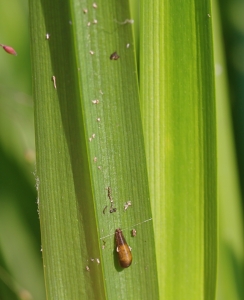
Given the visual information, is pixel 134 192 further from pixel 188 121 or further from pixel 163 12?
pixel 163 12

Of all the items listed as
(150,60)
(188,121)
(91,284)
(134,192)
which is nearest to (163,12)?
(150,60)

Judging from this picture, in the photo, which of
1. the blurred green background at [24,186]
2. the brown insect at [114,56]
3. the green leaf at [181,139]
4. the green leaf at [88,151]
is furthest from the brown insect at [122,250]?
the blurred green background at [24,186]

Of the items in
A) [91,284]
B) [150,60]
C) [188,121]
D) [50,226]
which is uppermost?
[150,60]

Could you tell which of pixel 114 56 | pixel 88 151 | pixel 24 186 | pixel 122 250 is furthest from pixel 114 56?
pixel 24 186

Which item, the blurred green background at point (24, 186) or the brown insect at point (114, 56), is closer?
the brown insect at point (114, 56)

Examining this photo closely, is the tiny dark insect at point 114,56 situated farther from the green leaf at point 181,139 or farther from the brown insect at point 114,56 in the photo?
the green leaf at point 181,139
